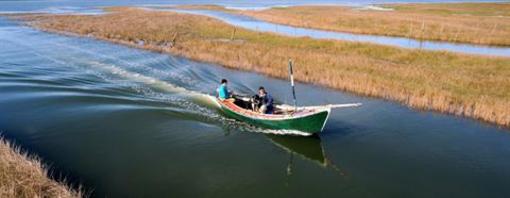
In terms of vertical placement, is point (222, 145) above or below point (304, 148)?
above

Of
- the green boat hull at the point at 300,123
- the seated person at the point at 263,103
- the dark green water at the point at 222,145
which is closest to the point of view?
the dark green water at the point at 222,145

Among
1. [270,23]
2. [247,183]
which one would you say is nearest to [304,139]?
[247,183]

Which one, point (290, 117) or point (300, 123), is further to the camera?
point (300, 123)

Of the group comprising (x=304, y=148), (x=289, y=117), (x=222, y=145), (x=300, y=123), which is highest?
(x=289, y=117)

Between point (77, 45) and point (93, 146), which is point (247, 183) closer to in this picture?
point (93, 146)

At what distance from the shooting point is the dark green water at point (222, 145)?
14430 mm

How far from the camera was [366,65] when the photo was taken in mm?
31344

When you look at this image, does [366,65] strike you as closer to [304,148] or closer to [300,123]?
[300,123]

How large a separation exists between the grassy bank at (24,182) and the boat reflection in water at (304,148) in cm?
774

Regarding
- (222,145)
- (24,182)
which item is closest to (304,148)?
(222,145)

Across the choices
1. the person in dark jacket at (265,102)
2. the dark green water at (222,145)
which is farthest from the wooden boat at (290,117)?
the dark green water at (222,145)

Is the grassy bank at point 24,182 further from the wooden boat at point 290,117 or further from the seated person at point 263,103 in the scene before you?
the seated person at point 263,103

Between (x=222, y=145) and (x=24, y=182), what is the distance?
783cm

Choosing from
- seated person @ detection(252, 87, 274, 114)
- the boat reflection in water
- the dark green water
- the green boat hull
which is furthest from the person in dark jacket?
the boat reflection in water
